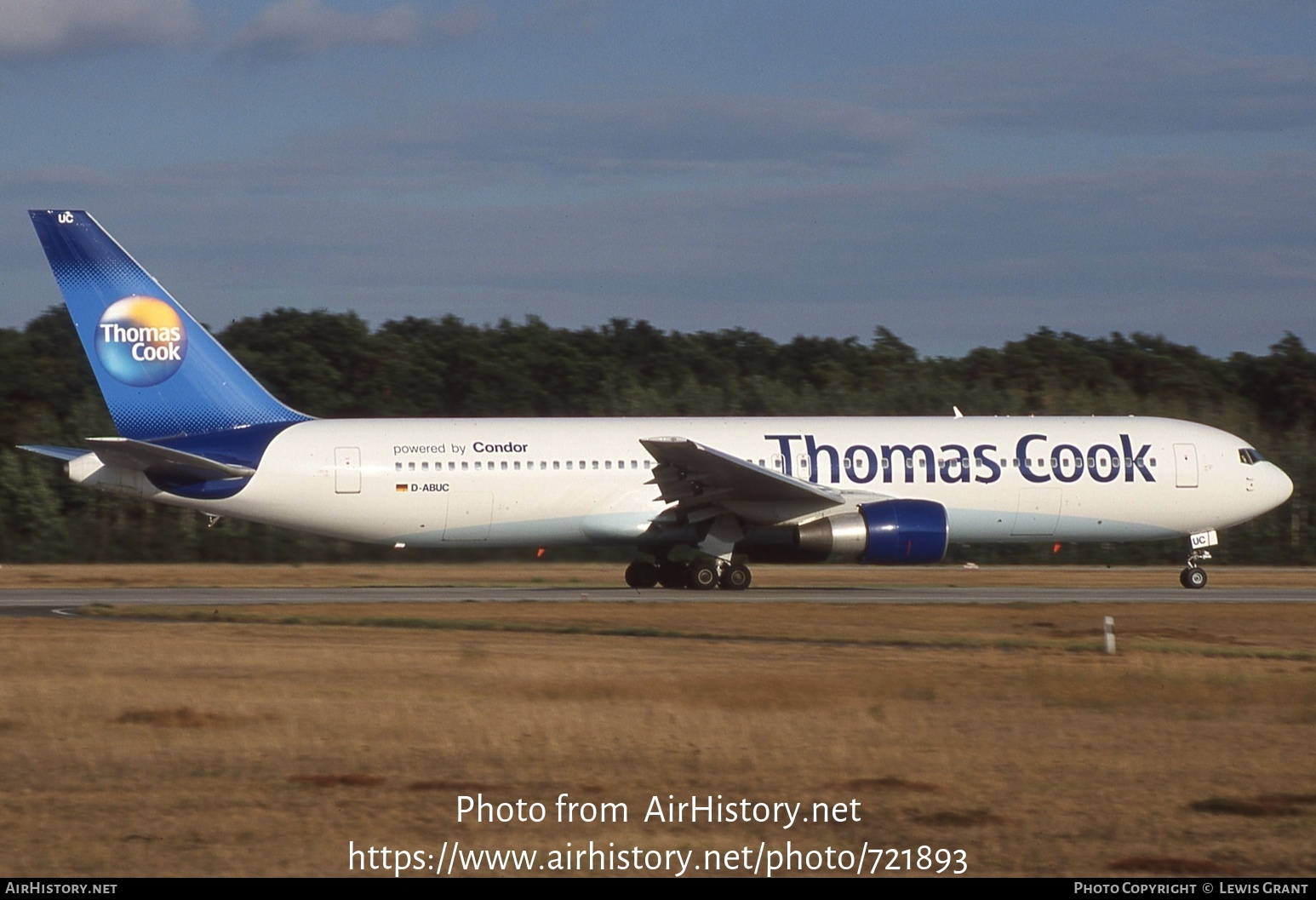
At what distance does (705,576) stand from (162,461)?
10.1 metres

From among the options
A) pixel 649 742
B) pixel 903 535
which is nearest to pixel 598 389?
pixel 903 535

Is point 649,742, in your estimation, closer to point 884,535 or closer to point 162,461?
point 884,535

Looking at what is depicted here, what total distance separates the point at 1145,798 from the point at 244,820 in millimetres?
5673

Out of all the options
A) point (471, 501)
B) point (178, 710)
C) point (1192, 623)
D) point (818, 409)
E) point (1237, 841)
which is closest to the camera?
point (1237, 841)

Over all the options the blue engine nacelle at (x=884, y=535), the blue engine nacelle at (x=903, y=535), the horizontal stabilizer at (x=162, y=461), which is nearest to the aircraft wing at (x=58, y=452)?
the horizontal stabilizer at (x=162, y=461)

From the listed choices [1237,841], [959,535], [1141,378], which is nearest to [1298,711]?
[1237,841]

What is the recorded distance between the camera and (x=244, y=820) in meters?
9.07

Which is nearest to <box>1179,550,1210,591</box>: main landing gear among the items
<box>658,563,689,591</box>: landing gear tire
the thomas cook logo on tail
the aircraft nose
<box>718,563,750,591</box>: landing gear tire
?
the aircraft nose

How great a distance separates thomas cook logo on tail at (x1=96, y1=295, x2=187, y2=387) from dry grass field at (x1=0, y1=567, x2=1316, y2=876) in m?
8.25

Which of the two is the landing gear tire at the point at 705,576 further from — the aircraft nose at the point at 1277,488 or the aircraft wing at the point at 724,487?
the aircraft nose at the point at 1277,488

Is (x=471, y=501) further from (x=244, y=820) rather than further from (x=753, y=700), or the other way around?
(x=244, y=820)

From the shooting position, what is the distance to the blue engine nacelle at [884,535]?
27.6m

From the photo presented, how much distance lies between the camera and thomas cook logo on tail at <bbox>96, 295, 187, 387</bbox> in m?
28.4

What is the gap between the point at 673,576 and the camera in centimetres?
2991
